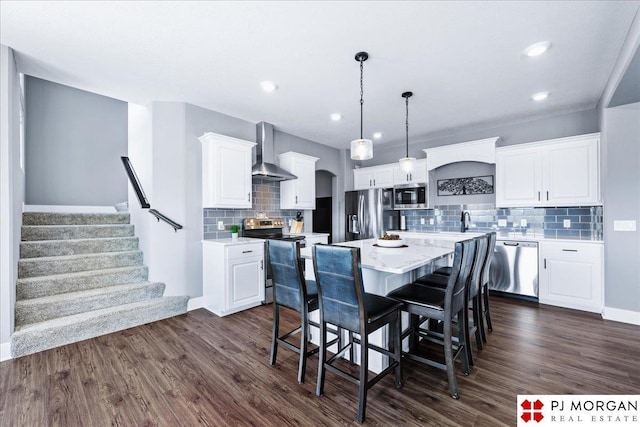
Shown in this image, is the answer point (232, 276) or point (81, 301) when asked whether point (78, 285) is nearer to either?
point (81, 301)

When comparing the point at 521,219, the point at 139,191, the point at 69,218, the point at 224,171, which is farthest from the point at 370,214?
the point at 69,218

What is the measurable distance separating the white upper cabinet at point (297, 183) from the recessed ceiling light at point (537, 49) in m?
3.19

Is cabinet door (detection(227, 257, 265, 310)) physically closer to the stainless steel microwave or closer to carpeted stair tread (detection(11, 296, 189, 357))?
carpeted stair tread (detection(11, 296, 189, 357))

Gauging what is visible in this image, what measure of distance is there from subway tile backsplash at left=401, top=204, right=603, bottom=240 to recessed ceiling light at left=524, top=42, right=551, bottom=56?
2591mm

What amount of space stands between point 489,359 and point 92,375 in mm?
3239

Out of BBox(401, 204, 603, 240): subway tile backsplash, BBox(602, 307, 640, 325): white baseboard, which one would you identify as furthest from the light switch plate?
BBox(602, 307, 640, 325): white baseboard

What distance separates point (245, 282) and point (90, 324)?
1.61 metres

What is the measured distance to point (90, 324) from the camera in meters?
2.90

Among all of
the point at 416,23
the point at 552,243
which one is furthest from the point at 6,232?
the point at 552,243

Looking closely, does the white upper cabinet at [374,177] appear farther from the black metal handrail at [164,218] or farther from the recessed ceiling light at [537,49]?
the black metal handrail at [164,218]

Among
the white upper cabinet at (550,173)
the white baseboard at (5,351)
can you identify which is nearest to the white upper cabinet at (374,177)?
the white upper cabinet at (550,173)

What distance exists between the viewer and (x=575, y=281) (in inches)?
140

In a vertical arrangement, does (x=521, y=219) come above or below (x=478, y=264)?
above

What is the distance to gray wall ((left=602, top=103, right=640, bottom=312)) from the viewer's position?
10.2 ft
